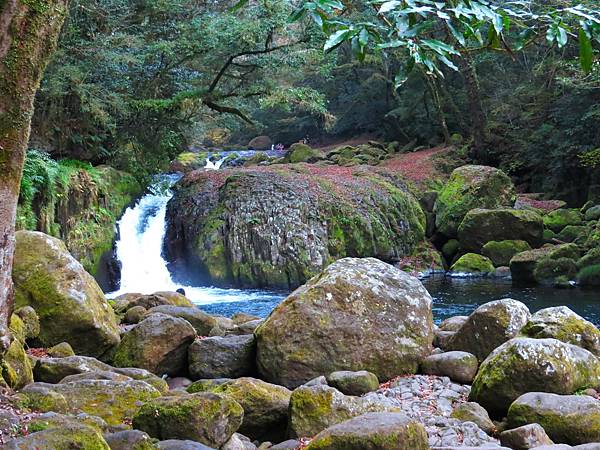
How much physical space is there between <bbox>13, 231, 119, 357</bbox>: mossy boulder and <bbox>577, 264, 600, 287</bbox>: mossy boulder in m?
12.0

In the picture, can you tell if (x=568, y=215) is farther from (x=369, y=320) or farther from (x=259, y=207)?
(x=369, y=320)

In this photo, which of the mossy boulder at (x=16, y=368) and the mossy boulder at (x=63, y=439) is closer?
the mossy boulder at (x=63, y=439)

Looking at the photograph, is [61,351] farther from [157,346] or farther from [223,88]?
[223,88]

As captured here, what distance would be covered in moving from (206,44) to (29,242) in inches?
406

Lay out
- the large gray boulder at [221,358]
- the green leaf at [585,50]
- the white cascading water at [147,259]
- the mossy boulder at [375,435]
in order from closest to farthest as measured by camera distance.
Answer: the green leaf at [585,50]
the mossy boulder at [375,435]
the large gray boulder at [221,358]
the white cascading water at [147,259]

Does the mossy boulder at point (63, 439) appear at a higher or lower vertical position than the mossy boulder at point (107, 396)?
higher

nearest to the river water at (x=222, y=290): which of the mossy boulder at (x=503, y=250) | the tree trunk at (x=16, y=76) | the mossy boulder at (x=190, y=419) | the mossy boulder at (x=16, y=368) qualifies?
the mossy boulder at (x=503, y=250)

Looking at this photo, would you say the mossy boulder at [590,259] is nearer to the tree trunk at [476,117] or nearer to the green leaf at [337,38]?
the tree trunk at [476,117]

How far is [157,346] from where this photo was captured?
6.86 meters

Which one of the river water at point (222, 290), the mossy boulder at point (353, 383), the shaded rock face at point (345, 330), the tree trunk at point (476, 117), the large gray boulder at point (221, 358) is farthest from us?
the tree trunk at point (476, 117)

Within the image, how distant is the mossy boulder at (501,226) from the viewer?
1725 cm

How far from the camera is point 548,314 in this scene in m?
6.75

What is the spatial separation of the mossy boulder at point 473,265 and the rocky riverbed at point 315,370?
30.8 feet

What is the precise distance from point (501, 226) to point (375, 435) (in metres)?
14.9
